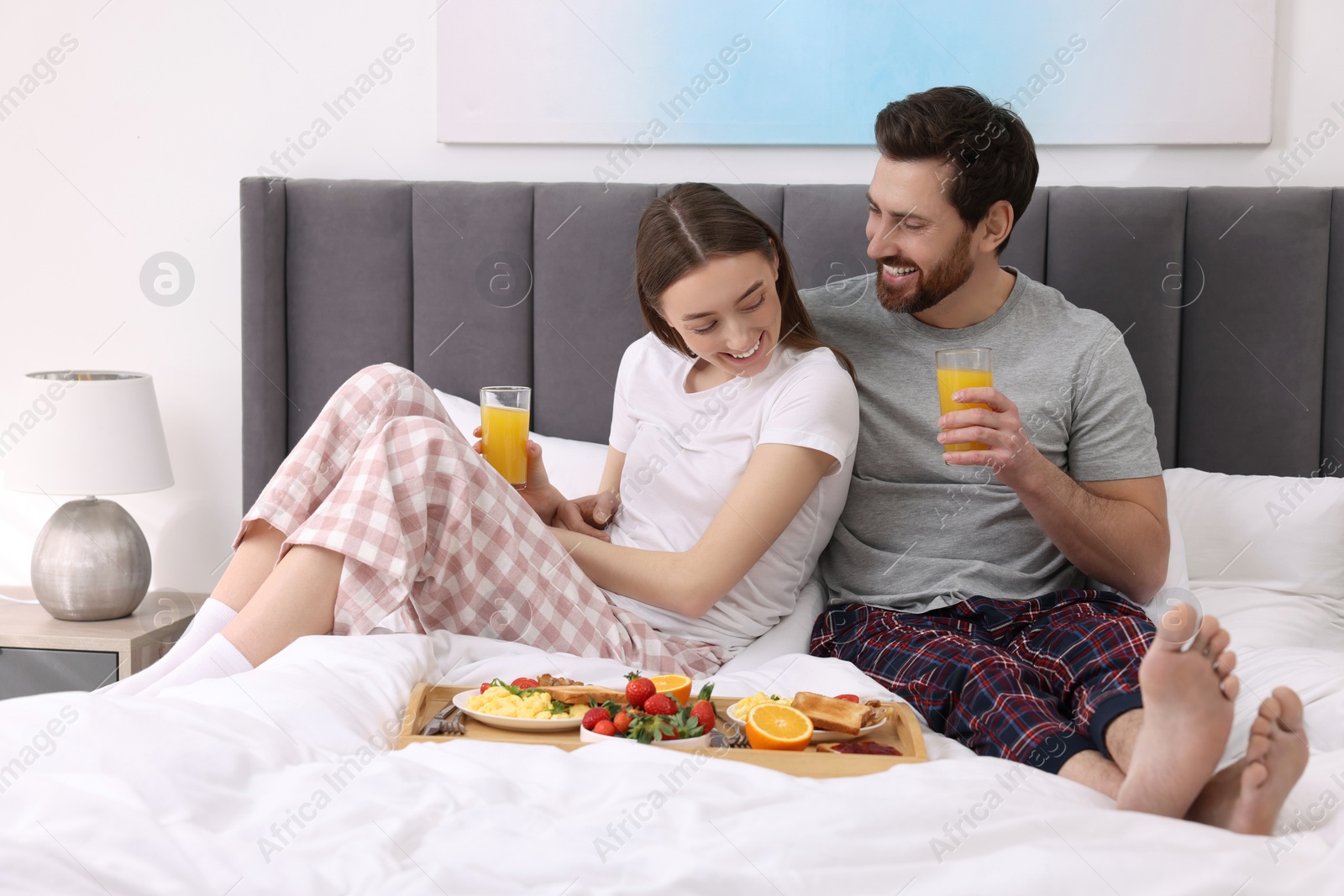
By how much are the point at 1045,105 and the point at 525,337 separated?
1111mm

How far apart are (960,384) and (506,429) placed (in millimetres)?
674

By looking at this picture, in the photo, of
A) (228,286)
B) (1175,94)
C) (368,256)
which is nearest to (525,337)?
(368,256)

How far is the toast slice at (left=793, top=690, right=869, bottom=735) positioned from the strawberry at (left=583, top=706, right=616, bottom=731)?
20cm

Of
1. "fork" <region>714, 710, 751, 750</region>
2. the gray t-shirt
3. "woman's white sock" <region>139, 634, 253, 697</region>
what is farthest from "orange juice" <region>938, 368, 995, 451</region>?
Result: "woman's white sock" <region>139, 634, 253, 697</region>

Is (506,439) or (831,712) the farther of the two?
(506,439)

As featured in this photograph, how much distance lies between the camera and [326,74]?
2.28 m

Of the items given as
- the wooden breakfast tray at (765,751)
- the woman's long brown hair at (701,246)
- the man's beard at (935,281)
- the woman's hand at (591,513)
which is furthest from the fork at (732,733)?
the man's beard at (935,281)

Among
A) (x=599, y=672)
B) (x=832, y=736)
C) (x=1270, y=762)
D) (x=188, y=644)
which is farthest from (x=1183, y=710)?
(x=188, y=644)

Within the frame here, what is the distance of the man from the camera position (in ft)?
4.30

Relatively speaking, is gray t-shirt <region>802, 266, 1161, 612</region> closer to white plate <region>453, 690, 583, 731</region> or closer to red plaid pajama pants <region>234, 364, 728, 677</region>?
red plaid pajama pants <region>234, 364, 728, 677</region>

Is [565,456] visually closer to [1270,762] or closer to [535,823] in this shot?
[535,823]

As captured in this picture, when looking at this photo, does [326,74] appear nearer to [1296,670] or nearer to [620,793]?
[620,793]

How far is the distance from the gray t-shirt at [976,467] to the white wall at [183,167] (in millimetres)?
657

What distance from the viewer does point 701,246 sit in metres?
1.46
